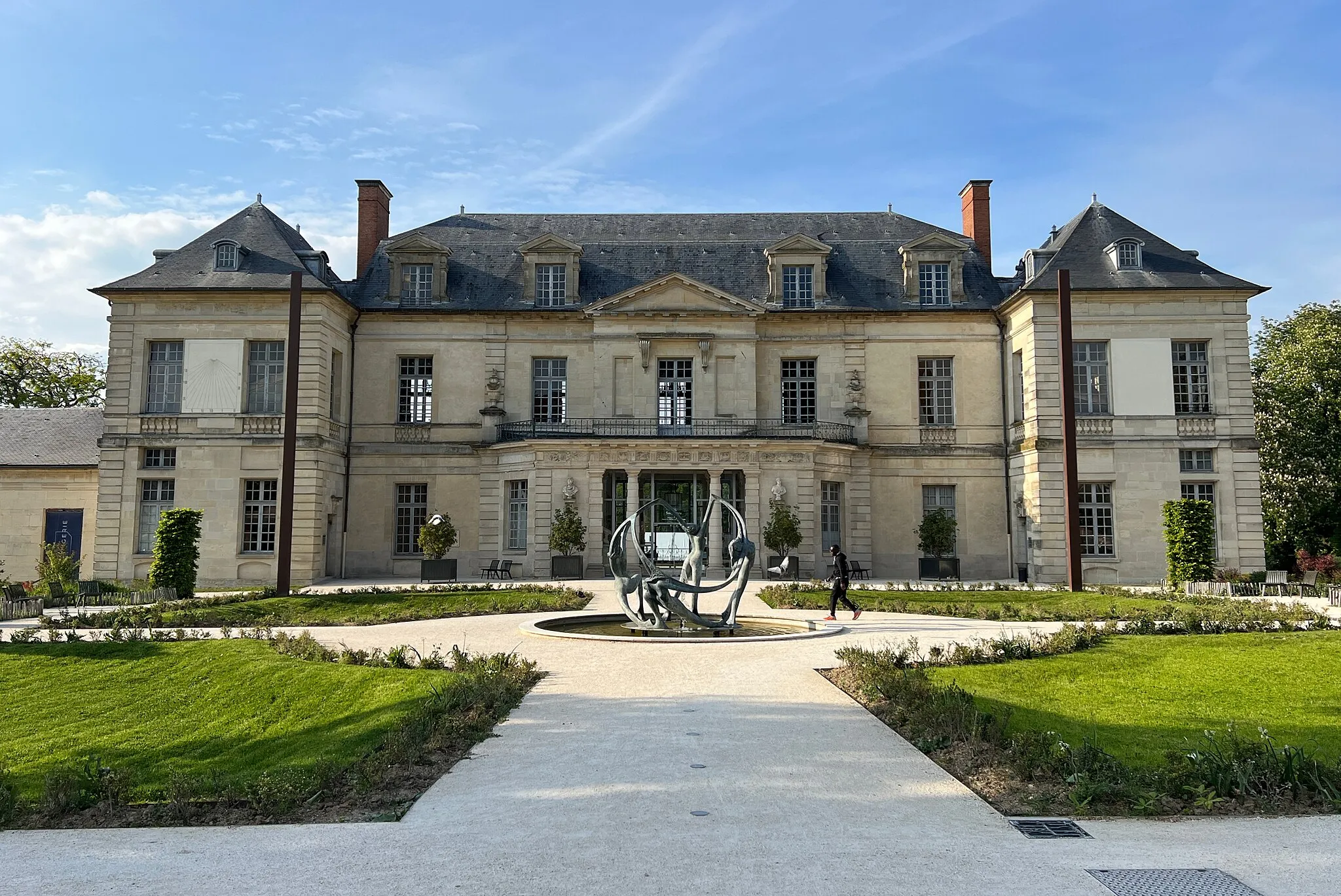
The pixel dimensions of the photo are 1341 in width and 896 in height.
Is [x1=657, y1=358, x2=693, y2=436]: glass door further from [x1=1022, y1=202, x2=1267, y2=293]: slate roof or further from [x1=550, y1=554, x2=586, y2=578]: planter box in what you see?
[x1=1022, y1=202, x2=1267, y2=293]: slate roof

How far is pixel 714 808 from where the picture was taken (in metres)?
5.94

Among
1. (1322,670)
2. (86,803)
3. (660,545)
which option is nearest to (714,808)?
(86,803)

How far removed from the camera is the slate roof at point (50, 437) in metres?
29.6

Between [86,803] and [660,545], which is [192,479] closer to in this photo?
[660,545]

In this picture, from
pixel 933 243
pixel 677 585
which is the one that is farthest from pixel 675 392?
pixel 677 585

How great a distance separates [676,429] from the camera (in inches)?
1161

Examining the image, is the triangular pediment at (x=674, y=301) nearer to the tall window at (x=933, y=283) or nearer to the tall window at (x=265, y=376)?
the tall window at (x=933, y=283)

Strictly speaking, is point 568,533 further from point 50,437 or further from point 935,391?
point 50,437

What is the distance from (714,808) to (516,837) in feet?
4.22

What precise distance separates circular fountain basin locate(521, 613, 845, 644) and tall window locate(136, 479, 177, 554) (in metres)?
17.3

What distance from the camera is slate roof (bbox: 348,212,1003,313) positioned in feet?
103

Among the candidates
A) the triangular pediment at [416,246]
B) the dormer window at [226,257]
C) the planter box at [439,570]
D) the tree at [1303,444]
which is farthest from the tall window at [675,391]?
the tree at [1303,444]

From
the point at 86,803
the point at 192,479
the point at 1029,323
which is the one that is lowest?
the point at 86,803

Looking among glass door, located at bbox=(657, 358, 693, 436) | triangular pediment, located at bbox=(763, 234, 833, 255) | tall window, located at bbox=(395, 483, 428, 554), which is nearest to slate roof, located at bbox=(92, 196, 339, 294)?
tall window, located at bbox=(395, 483, 428, 554)
